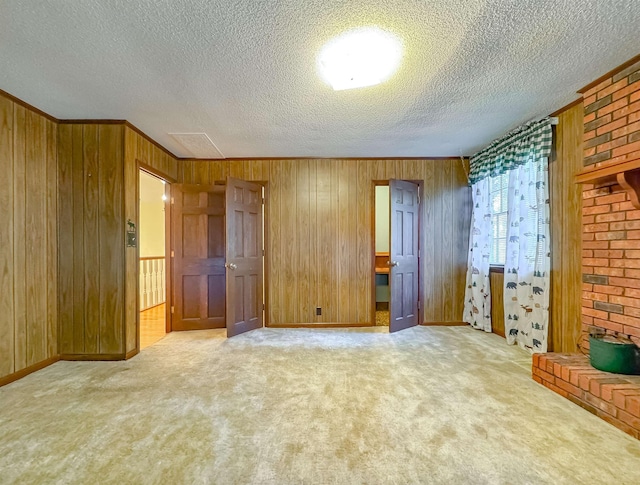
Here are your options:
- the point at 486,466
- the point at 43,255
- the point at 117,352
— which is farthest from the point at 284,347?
the point at 43,255

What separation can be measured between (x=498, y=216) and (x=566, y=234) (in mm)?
1187

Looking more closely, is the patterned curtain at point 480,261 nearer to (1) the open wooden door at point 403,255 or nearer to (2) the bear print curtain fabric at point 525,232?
(2) the bear print curtain fabric at point 525,232

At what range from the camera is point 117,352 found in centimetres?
317

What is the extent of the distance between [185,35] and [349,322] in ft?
12.1

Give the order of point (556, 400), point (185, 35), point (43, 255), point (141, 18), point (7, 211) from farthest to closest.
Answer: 1. point (43, 255)
2. point (7, 211)
3. point (556, 400)
4. point (185, 35)
5. point (141, 18)

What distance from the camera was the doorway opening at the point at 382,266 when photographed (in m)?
5.33

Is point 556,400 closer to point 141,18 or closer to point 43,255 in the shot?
point 141,18

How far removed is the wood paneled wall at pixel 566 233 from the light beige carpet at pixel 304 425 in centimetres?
52

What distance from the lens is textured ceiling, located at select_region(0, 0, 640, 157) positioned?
169 cm

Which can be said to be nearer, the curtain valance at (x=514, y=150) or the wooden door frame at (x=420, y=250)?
the curtain valance at (x=514, y=150)

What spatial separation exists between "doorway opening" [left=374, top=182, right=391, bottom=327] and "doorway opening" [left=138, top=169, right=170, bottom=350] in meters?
3.02

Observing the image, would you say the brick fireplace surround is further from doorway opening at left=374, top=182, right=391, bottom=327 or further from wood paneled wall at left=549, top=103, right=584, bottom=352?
doorway opening at left=374, top=182, right=391, bottom=327

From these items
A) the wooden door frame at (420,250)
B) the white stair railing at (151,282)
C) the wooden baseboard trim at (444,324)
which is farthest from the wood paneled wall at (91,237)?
the wooden baseboard trim at (444,324)

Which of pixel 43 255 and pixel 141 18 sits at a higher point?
pixel 141 18
